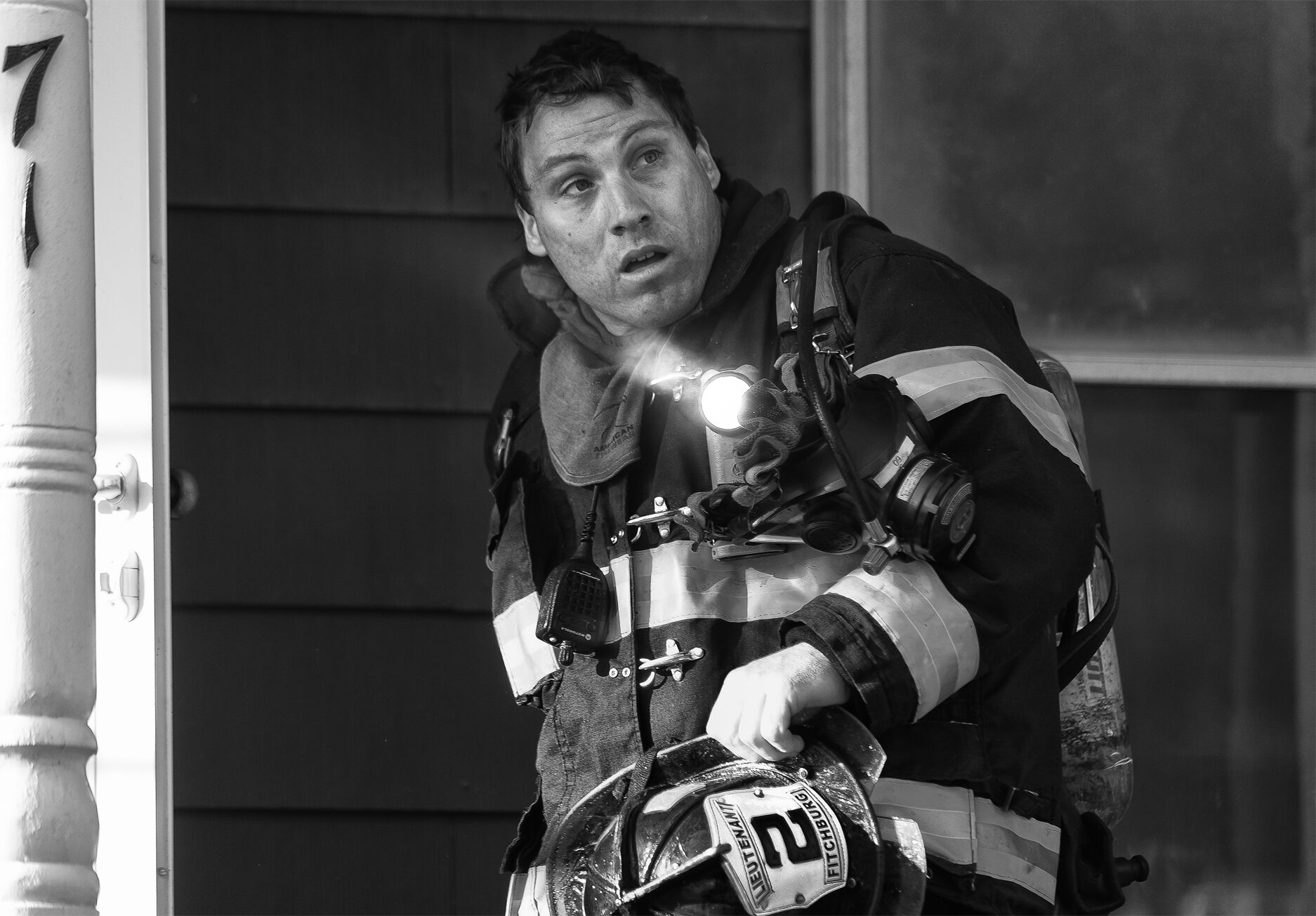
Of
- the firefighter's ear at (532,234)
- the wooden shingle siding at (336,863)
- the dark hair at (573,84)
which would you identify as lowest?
the wooden shingle siding at (336,863)

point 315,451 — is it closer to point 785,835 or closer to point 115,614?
point 115,614

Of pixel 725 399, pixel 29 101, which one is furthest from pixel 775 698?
pixel 29 101

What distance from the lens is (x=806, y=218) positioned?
104 inches

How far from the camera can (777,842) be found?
2.11m

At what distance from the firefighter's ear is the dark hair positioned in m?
0.04

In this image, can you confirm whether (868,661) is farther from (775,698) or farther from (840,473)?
(840,473)

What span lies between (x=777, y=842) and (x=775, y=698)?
0.18 metres

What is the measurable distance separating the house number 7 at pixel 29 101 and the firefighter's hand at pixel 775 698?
103 cm

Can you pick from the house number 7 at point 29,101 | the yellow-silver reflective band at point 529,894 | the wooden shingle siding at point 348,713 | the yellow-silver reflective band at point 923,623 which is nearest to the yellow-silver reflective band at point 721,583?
the yellow-silver reflective band at point 923,623

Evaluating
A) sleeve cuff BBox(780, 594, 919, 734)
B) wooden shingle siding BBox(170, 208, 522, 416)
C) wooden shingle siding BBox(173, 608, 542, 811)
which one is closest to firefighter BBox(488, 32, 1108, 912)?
sleeve cuff BBox(780, 594, 919, 734)

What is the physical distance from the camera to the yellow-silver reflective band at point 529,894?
8.59ft

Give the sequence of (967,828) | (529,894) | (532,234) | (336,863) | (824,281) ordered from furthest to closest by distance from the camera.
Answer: (336,863) < (532,234) < (529,894) < (824,281) < (967,828)

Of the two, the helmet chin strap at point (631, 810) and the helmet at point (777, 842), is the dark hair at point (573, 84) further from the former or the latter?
the helmet at point (777, 842)

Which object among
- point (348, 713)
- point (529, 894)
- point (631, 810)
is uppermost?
point (631, 810)
